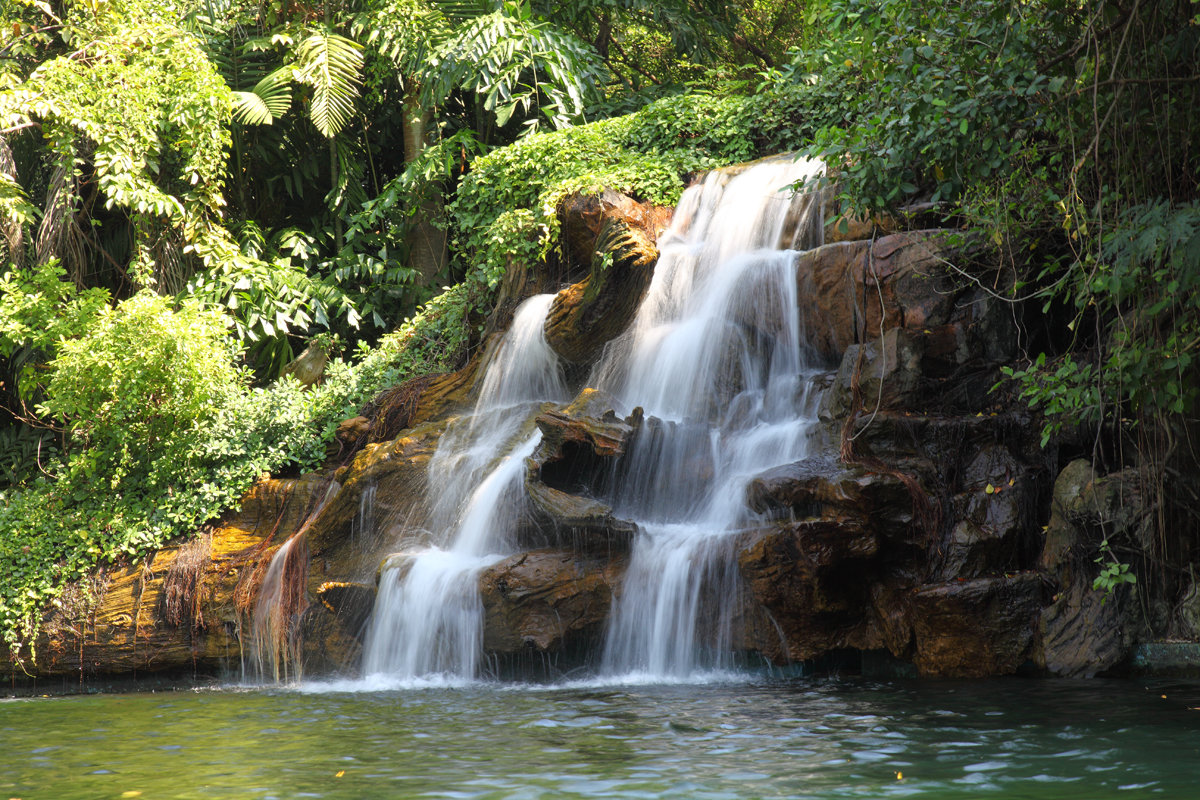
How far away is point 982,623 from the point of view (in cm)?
700

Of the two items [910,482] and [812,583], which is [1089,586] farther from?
[812,583]

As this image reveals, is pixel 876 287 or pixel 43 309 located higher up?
pixel 43 309

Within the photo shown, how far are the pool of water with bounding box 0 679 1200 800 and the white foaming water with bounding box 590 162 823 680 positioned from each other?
2.26 ft

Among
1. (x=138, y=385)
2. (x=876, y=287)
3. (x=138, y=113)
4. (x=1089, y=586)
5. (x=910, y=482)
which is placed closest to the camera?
(x=1089, y=586)

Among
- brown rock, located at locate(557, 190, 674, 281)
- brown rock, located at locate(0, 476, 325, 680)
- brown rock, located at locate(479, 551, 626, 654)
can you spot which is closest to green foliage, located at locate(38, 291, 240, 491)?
brown rock, located at locate(0, 476, 325, 680)

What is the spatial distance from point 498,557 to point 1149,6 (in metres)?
6.17

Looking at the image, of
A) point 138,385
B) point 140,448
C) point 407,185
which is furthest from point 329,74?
point 140,448

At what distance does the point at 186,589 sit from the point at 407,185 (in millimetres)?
7364

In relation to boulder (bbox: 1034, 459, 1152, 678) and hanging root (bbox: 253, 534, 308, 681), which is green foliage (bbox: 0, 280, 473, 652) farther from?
boulder (bbox: 1034, 459, 1152, 678)

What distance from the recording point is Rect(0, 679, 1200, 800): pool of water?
14.3ft

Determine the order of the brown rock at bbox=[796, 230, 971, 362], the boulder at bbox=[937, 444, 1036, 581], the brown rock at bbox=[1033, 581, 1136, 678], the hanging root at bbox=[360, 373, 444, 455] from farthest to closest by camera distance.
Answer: the hanging root at bbox=[360, 373, 444, 455]
the brown rock at bbox=[796, 230, 971, 362]
the boulder at bbox=[937, 444, 1036, 581]
the brown rock at bbox=[1033, 581, 1136, 678]

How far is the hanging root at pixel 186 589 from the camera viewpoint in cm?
1019

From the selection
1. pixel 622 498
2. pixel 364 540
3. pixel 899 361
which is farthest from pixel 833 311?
pixel 364 540

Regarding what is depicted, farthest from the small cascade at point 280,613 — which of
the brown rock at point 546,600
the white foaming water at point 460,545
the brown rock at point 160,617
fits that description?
the brown rock at point 546,600
